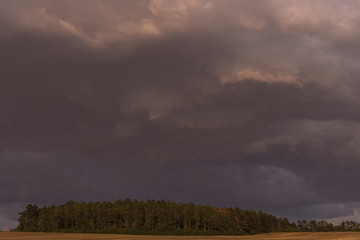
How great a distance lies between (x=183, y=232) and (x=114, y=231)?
1251 inches

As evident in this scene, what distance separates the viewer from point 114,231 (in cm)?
18800

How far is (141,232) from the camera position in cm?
→ 18850

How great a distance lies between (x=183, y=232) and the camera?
192m

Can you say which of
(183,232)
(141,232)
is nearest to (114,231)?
(141,232)

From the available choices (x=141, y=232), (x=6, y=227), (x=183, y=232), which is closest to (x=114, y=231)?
(x=141, y=232)

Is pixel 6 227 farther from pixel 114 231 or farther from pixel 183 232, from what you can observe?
pixel 183 232

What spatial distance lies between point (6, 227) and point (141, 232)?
2601 inches

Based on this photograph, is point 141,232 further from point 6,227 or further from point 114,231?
point 6,227

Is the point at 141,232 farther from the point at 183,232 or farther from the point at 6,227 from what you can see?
the point at 6,227

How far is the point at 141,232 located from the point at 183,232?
19612 mm

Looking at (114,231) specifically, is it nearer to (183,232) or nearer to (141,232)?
(141,232)

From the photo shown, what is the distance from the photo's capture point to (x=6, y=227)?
7781 inches

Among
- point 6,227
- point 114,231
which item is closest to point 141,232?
point 114,231
